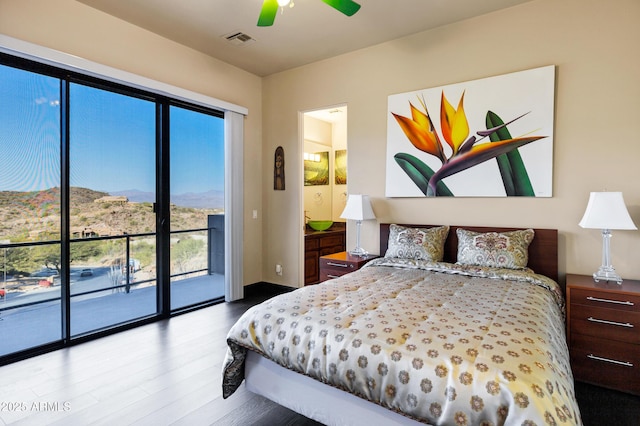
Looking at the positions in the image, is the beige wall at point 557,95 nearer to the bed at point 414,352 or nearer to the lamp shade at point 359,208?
the lamp shade at point 359,208

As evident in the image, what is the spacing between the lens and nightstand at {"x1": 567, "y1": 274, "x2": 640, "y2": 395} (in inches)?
87.8

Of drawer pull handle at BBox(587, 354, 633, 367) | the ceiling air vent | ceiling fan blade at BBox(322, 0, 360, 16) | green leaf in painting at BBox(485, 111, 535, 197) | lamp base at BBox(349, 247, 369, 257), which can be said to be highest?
the ceiling air vent

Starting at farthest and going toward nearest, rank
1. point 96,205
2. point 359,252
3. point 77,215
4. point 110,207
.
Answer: point 359,252
point 110,207
point 96,205
point 77,215

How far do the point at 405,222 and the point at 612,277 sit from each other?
1725mm

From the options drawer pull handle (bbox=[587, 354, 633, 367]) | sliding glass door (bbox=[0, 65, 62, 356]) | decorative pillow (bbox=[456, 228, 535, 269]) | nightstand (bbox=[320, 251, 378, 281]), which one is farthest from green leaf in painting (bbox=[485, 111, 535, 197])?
sliding glass door (bbox=[0, 65, 62, 356])

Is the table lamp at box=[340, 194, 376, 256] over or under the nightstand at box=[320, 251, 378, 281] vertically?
over

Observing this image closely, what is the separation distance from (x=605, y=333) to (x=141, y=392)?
3080mm

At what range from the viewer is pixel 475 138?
3225 mm

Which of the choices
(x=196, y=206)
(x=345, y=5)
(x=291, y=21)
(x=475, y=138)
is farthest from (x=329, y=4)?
(x=196, y=206)

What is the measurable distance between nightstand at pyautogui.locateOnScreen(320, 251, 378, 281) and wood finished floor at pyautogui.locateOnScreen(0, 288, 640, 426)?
4.12ft

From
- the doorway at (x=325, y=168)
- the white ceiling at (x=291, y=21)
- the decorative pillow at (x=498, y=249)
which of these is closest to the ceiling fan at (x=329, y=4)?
the white ceiling at (x=291, y=21)

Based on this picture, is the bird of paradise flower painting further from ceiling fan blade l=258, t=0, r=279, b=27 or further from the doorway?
the doorway

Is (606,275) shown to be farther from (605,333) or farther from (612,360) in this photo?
(612,360)

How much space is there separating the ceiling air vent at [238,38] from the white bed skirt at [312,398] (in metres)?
3.05
